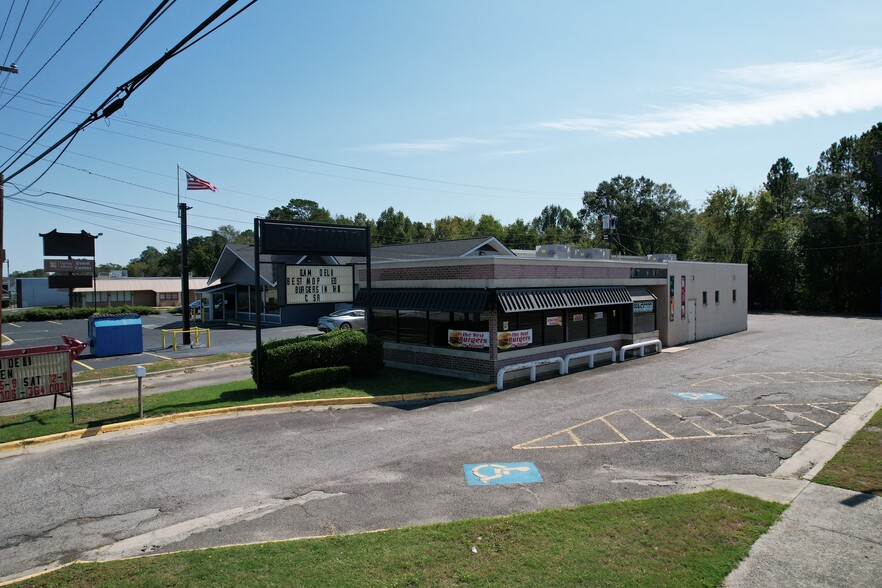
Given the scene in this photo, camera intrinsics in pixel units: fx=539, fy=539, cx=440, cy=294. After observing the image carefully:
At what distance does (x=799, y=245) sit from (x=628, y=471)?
169ft

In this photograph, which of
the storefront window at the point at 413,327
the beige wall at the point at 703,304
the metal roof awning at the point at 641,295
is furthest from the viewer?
the beige wall at the point at 703,304

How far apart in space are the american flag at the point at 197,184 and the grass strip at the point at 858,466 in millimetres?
28912

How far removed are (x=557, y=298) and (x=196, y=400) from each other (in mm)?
12051

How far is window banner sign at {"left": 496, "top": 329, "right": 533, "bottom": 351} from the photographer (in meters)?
17.5

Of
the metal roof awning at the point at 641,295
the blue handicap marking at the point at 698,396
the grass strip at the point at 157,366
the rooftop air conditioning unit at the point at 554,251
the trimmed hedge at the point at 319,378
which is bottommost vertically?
the blue handicap marking at the point at 698,396

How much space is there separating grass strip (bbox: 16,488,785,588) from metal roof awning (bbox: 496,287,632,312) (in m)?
10.3

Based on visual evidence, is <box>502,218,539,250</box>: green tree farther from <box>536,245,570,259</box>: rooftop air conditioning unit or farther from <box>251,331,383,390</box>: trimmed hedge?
<box>251,331,383,390</box>: trimmed hedge

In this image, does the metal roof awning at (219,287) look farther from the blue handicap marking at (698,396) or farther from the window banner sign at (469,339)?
the blue handicap marking at (698,396)

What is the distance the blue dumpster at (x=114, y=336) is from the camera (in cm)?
2458

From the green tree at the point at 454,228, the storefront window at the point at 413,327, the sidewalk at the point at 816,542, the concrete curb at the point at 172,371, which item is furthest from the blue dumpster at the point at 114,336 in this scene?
the green tree at the point at 454,228

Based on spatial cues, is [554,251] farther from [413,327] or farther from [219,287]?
[219,287]

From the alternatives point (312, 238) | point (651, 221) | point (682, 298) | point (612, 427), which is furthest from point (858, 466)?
point (651, 221)

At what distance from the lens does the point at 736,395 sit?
590 inches

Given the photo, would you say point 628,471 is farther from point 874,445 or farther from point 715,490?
point 874,445
